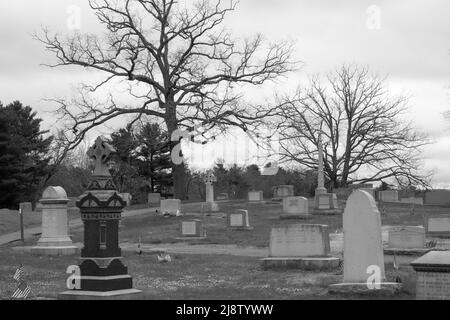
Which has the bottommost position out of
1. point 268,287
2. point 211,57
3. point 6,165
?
point 268,287

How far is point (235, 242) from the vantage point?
25.9 meters

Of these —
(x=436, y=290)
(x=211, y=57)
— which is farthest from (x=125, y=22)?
(x=436, y=290)

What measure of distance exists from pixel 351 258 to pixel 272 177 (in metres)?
Result: 63.9

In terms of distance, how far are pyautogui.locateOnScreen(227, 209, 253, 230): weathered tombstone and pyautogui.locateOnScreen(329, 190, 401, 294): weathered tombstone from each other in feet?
58.4

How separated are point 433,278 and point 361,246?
2.16 meters

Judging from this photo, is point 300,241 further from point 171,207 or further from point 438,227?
point 171,207

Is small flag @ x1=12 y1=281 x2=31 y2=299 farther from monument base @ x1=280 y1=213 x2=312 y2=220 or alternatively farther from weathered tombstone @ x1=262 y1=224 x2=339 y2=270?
monument base @ x1=280 y1=213 x2=312 y2=220

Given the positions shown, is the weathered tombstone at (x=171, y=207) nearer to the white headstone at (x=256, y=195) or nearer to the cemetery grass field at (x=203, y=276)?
the white headstone at (x=256, y=195)

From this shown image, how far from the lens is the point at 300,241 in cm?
1670

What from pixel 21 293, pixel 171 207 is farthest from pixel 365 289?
pixel 171 207

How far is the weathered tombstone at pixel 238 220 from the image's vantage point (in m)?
30.3

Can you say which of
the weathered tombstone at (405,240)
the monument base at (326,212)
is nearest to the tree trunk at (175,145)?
the monument base at (326,212)

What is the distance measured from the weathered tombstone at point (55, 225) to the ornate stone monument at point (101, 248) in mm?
10596
